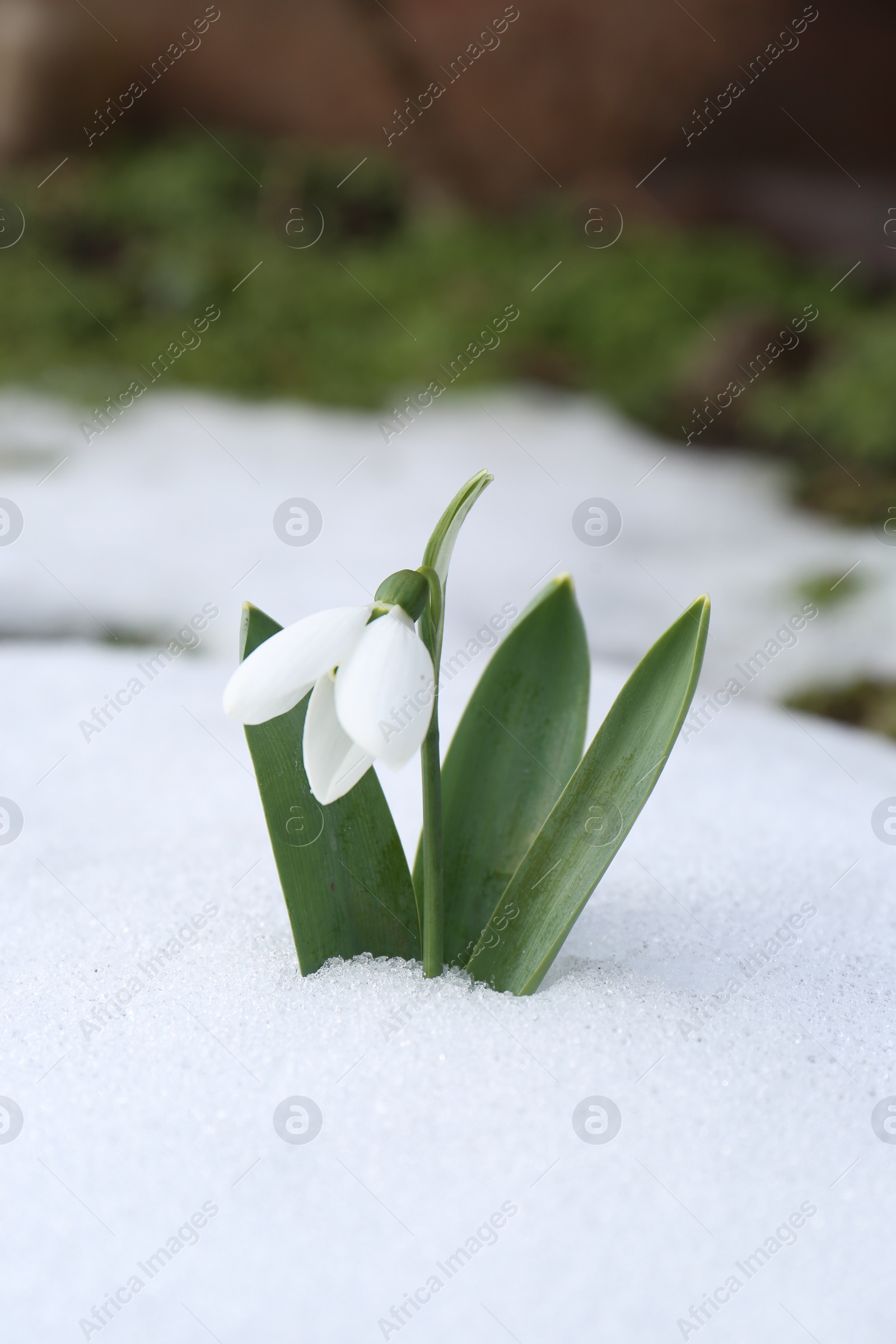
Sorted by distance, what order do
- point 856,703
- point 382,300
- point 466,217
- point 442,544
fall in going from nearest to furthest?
point 442,544 → point 856,703 → point 382,300 → point 466,217

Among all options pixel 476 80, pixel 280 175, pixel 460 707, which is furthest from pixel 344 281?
pixel 460 707

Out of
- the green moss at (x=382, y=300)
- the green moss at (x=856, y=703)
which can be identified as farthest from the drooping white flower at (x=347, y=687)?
the green moss at (x=382, y=300)

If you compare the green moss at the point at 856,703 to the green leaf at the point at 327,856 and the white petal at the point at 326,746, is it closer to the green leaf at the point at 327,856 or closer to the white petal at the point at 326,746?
the green leaf at the point at 327,856

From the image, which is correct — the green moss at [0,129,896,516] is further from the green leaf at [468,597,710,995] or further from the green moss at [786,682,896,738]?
the green leaf at [468,597,710,995]

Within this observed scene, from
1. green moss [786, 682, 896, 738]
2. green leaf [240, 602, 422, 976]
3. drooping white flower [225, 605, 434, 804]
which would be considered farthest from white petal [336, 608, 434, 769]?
green moss [786, 682, 896, 738]

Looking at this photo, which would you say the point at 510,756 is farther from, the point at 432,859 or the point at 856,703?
the point at 856,703

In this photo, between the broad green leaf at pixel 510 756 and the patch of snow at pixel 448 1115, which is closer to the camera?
the patch of snow at pixel 448 1115

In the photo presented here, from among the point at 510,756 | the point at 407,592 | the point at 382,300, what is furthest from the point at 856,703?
Answer: the point at 382,300
